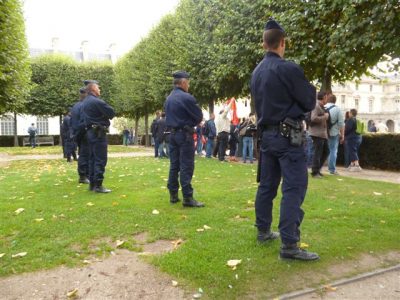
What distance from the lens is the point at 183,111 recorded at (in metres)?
6.94

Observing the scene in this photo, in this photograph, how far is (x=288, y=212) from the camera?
172 inches

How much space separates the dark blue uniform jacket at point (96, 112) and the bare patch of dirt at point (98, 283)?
172 inches

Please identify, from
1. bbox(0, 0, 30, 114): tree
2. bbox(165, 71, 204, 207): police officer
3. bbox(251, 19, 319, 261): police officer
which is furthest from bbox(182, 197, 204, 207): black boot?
bbox(0, 0, 30, 114): tree

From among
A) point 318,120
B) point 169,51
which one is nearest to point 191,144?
point 318,120

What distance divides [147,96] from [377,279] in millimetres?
31007

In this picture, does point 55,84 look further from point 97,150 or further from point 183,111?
point 183,111

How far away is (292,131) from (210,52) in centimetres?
1728

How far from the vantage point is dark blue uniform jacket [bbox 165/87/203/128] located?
6891mm

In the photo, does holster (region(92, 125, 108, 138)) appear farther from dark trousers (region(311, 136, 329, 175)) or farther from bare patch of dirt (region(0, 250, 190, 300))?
dark trousers (region(311, 136, 329, 175))

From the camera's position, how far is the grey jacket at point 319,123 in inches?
415

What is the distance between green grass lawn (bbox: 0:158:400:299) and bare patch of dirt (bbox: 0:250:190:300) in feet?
0.58

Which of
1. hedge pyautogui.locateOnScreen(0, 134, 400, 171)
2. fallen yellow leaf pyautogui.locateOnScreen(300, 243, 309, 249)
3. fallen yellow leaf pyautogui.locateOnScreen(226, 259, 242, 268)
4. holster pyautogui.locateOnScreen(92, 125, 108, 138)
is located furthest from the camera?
hedge pyautogui.locateOnScreen(0, 134, 400, 171)

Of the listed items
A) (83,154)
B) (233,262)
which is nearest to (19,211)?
(83,154)

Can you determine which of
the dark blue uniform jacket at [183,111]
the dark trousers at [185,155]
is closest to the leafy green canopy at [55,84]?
the dark blue uniform jacket at [183,111]
